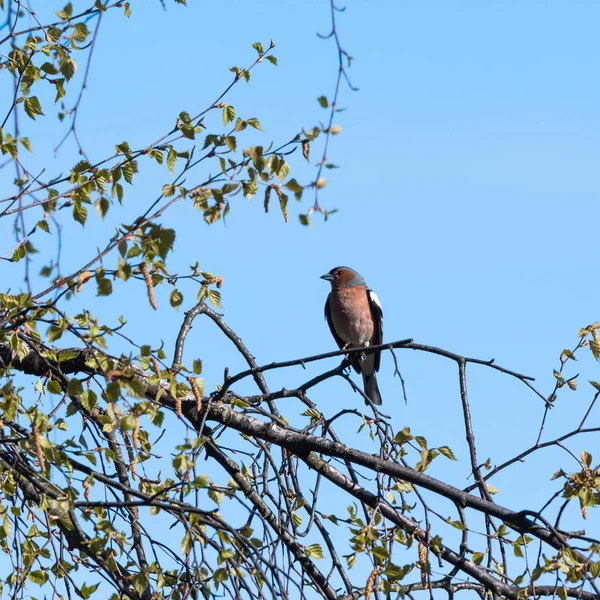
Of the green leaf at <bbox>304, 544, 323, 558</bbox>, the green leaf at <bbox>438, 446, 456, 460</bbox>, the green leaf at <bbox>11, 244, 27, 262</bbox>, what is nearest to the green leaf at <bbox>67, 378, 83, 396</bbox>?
the green leaf at <bbox>11, 244, 27, 262</bbox>

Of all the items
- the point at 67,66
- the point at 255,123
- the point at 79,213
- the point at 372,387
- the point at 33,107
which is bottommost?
the point at 79,213

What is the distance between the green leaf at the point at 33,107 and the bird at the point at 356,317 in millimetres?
6105

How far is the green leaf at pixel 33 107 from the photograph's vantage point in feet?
13.9

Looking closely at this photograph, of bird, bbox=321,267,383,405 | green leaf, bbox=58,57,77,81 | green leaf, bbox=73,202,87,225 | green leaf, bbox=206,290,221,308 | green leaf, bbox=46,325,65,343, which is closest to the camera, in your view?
green leaf, bbox=46,325,65,343

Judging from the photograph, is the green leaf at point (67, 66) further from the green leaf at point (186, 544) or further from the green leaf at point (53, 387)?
the green leaf at point (186, 544)

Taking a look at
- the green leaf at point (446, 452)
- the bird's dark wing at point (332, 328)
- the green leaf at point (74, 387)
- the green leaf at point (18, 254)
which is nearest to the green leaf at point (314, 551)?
the green leaf at point (446, 452)

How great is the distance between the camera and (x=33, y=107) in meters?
4.24

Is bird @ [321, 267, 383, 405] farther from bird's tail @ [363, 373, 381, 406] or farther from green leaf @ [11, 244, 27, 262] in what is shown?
green leaf @ [11, 244, 27, 262]

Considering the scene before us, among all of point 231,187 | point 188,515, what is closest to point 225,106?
point 231,187

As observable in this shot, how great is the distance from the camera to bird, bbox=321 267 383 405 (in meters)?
10.2

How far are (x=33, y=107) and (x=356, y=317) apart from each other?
629cm

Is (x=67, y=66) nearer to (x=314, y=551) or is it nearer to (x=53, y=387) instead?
(x=53, y=387)

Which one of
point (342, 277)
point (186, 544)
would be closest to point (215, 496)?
point (186, 544)

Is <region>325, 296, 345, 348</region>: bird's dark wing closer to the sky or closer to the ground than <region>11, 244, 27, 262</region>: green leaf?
closer to the sky
